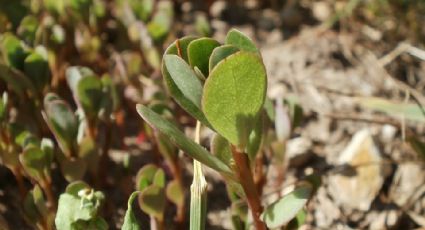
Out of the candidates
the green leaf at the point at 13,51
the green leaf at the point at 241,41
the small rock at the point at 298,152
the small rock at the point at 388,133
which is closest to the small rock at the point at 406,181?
the small rock at the point at 388,133

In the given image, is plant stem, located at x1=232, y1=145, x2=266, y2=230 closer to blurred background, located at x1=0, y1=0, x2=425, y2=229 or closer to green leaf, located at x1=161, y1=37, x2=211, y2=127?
green leaf, located at x1=161, y1=37, x2=211, y2=127

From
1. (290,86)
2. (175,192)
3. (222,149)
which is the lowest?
(290,86)

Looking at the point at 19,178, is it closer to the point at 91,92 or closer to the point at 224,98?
the point at 91,92

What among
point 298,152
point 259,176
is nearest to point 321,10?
point 298,152

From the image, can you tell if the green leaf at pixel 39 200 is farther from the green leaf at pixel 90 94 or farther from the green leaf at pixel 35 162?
the green leaf at pixel 90 94

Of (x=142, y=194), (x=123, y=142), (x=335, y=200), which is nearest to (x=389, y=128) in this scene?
(x=335, y=200)

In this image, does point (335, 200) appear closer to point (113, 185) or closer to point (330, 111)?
point (330, 111)
